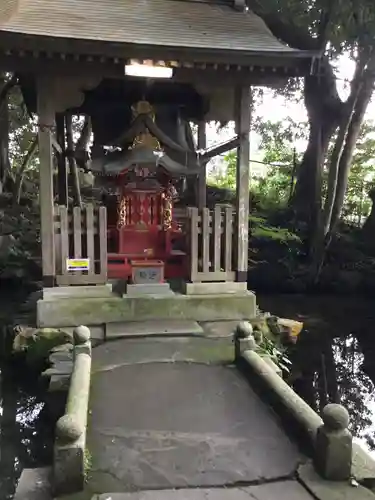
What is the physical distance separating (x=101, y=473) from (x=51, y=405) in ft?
6.84

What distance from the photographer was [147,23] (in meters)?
7.46

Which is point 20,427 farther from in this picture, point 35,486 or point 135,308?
point 35,486

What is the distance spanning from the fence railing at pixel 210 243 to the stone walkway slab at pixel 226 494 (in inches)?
168

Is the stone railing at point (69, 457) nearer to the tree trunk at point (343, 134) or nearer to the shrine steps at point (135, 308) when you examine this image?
the shrine steps at point (135, 308)

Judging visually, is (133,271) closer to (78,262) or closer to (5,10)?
(78,262)

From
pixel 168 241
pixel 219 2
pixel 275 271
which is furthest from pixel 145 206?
pixel 275 271

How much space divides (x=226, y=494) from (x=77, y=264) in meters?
4.41

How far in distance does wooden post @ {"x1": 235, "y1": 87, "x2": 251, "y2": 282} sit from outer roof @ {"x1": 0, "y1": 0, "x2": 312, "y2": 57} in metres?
0.77

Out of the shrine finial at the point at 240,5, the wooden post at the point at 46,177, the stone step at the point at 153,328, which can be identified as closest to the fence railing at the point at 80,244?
the wooden post at the point at 46,177

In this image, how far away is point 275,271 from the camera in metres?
14.2

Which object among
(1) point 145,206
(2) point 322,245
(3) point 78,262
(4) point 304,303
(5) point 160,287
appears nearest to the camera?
(3) point 78,262

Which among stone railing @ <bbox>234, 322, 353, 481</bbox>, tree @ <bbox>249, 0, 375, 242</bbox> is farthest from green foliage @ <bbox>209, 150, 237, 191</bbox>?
stone railing @ <bbox>234, 322, 353, 481</bbox>

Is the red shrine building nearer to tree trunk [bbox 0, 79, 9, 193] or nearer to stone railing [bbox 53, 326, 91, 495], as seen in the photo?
stone railing [bbox 53, 326, 91, 495]

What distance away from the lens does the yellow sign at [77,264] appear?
23.4ft
